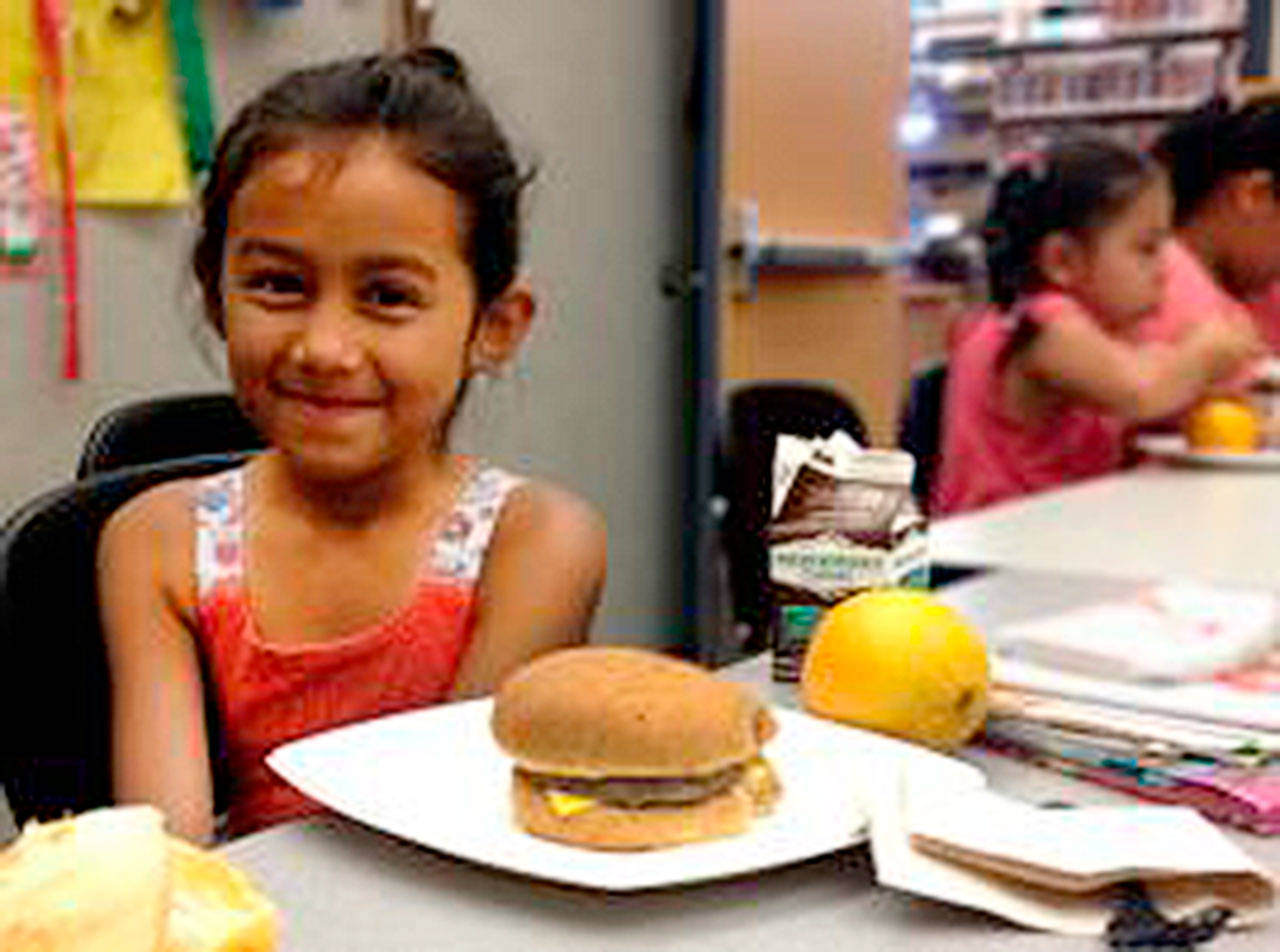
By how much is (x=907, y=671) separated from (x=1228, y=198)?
227 cm

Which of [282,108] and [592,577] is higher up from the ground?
[282,108]

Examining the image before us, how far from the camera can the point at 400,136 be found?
107 centimetres

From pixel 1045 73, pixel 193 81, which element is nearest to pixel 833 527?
pixel 193 81

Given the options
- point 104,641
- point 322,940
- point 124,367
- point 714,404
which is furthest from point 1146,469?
point 322,940

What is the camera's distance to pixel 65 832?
0.52 meters

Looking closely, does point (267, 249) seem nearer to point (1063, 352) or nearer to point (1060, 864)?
point (1060, 864)

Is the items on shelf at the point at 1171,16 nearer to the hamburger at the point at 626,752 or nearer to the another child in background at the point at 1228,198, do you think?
the another child in background at the point at 1228,198

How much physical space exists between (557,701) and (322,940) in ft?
0.47

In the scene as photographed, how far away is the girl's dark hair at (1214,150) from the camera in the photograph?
2.83 m

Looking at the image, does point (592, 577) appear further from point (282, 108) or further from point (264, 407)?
point (282, 108)

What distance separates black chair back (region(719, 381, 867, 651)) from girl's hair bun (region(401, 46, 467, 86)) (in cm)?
110

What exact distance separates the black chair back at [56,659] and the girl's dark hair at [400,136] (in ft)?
0.54

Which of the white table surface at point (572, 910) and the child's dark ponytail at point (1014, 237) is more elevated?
the child's dark ponytail at point (1014, 237)

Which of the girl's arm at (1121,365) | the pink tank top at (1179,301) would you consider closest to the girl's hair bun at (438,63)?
the girl's arm at (1121,365)
